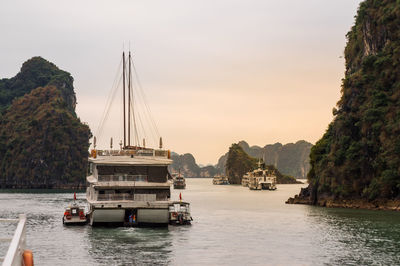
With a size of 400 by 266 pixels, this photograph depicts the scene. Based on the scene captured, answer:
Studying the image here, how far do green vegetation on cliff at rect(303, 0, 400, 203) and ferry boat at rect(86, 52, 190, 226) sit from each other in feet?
150

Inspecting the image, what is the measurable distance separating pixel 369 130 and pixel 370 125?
0.97m

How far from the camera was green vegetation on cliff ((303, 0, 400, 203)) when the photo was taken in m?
86.4

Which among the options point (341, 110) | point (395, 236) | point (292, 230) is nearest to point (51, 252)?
point (292, 230)

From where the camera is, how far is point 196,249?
4181 cm

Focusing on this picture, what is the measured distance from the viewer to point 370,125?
303 ft

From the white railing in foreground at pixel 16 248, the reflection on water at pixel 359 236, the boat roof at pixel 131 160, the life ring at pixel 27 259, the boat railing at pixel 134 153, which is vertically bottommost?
the reflection on water at pixel 359 236

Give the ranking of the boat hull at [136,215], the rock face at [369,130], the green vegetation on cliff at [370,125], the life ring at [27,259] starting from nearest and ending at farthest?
the life ring at [27,259], the boat hull at [136,215], the rock face at [369,130], the green vegetation on cliff at [370,125]

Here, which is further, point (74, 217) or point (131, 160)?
point (74, 217)

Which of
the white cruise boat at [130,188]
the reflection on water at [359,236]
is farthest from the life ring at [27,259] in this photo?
the white cruise boat at [130,188]

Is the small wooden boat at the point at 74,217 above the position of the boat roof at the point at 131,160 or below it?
below

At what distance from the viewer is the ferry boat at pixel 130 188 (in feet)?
164

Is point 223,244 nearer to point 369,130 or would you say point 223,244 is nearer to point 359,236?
point 359,236

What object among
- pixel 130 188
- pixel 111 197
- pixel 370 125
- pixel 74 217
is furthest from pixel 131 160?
pixel 370 125

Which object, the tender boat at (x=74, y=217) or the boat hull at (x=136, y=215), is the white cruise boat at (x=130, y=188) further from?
the tender boat at (x=74, y=217)
